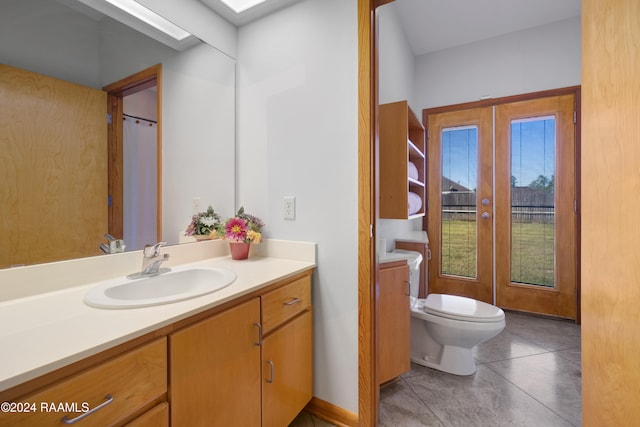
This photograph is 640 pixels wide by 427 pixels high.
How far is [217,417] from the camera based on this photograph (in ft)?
2.94

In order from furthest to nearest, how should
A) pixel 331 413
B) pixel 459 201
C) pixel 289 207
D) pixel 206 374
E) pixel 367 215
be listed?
pixel 459 201
pixel 289 207
pixel 331 413
pixel 367 215
pixel 206 374

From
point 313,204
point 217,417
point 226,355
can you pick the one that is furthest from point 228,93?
point 217,417

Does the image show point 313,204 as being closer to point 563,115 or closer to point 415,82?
point 415,82

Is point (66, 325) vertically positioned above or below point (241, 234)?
below

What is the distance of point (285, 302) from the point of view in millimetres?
1208

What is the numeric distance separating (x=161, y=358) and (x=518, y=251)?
319 cm

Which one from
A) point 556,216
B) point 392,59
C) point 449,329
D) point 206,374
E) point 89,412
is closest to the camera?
point 89,412

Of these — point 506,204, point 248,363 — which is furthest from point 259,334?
point 506,204

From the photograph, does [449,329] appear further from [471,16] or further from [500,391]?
[471,16]

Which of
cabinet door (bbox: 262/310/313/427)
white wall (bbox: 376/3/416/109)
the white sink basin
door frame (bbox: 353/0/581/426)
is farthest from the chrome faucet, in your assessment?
white wall (bbox: 376/3/416/109)

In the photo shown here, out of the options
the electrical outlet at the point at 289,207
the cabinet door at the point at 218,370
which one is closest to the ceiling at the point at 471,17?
the electrical outlet at the point at 289,207

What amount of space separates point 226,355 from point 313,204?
0.79 meters

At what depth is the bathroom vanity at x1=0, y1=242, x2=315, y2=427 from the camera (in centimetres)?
55

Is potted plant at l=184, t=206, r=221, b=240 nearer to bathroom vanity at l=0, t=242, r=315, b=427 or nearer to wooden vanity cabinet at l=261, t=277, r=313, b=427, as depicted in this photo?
bathroom vanity at l=0, t=242, r=315, b=427
